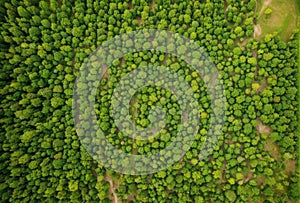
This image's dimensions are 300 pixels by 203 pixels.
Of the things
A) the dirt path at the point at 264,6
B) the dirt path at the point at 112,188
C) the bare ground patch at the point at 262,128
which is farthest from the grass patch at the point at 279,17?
the dirt path at the point at 112,188

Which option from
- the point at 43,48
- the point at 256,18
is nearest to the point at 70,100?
the point at 43,48

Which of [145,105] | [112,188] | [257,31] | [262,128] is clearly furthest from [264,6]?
[112,188]

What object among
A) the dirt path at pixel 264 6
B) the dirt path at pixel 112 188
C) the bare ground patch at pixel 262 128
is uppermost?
the dirt path at pixel 264 6

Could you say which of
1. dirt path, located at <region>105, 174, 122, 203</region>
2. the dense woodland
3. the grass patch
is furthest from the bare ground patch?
dirt path, located at <region>105, 174, 122, 203</region>

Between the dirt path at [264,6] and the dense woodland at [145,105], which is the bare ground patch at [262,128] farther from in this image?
the dirt path at [264,6]

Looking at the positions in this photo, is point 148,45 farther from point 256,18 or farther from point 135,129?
point 256,18

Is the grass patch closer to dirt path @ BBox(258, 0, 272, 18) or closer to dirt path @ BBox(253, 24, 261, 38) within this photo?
dirt path @ BBox(258, 0, 272, 18)
